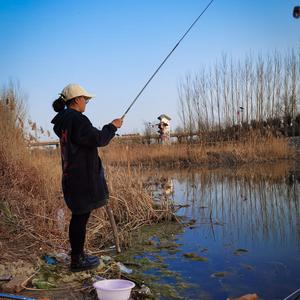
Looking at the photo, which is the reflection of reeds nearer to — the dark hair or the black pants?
the black pants

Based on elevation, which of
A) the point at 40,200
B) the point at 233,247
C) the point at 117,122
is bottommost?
the point at 233,247

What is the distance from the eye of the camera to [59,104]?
3.44 m

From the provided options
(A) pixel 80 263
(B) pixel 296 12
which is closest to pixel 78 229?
(A) pixel 80 263

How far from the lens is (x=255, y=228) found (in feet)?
18.6

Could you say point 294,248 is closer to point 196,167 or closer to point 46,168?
point 46,168

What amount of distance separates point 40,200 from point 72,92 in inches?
99.0

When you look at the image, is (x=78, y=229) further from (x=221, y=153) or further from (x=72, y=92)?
(x=221, y=153)

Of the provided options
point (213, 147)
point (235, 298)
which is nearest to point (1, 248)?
point (235, 298)

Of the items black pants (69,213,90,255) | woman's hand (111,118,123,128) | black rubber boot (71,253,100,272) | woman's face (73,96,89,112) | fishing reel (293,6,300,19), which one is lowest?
black rubber boot (71,253,100,272)

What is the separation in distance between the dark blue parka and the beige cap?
161mm

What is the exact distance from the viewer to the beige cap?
3324 mm

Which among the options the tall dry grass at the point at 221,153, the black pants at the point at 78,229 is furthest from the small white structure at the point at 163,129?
the black pants at the point at 78,229

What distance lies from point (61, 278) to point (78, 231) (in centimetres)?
54

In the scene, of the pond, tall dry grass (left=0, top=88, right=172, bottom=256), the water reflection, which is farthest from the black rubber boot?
tall dry grass (left=0, top=88, right=172, bottom=256)
